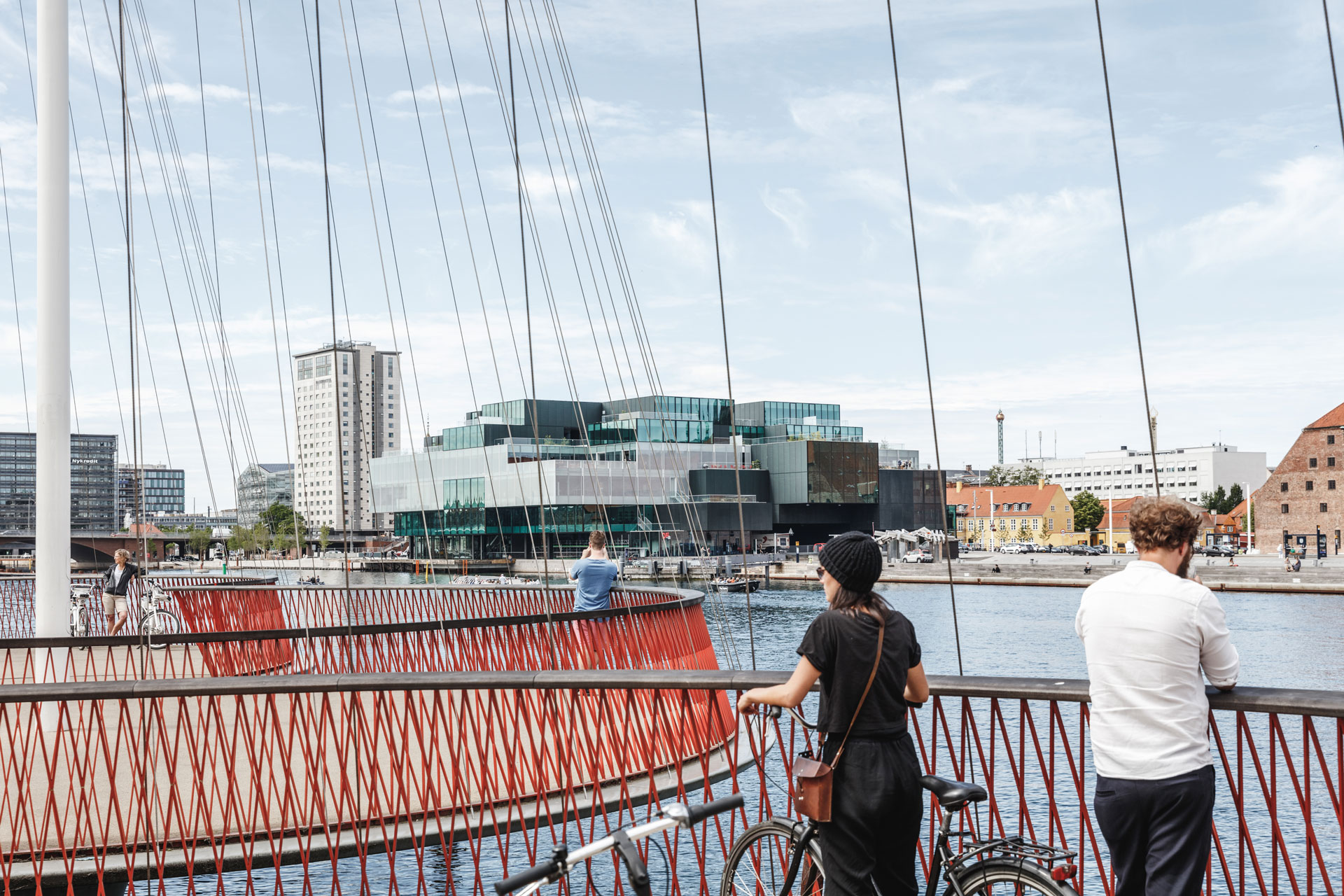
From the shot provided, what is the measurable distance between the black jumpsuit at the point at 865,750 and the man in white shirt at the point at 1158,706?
518 millimetres

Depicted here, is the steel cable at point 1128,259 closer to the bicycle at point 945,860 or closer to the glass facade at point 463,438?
the bicycle at point 945,860

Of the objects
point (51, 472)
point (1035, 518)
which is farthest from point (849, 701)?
point (1035, 518)

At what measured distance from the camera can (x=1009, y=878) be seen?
3201 mm

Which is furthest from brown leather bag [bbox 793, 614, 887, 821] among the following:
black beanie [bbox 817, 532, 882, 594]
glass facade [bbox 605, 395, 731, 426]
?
glass facade [bbox 605, 395, 731, 426]

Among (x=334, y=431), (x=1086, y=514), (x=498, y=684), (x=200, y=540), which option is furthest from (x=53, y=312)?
(x=1086, y=514)

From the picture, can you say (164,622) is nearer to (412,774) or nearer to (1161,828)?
(412,774)

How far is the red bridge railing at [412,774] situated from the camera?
13.6 ft

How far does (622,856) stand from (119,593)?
1509 cm

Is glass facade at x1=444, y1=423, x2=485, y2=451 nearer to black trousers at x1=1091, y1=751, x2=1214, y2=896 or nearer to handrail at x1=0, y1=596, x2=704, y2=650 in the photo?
handrail at x1=0, y1=596, x2=704, y2=650

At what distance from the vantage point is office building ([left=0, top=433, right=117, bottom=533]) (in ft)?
322

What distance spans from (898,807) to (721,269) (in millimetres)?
3380

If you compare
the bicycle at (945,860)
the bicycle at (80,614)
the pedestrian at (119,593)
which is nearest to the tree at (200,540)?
the bicycle at (80,614)

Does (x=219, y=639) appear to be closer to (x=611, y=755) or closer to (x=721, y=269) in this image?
(x=611, y=755)

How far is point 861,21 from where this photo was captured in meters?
8.08
